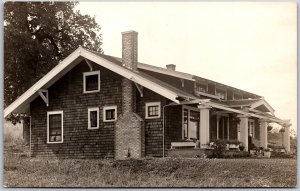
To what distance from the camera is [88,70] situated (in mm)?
29266

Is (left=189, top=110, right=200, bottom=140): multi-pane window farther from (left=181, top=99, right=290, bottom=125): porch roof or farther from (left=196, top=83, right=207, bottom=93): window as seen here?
(left=196, top=83, right=207, bottom=93): window

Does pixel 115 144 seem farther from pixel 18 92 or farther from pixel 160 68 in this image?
pixel 18 92

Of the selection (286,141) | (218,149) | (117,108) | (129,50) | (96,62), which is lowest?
(218,149)

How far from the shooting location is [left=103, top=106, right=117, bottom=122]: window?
94.1ft

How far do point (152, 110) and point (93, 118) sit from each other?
311 cm

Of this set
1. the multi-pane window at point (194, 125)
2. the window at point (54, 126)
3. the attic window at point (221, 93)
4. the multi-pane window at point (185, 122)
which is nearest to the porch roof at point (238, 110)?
the multi-pane window at point (194, 125)

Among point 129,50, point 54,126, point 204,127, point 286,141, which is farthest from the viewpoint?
point 286,141

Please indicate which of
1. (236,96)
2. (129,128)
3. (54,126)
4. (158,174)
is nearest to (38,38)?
(54,126)

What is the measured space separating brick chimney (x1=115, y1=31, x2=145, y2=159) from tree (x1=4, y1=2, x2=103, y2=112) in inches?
276

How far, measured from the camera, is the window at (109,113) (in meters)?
28.7

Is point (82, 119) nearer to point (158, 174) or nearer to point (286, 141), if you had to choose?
point (158, 174)

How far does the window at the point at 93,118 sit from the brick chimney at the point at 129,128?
123 centimetres

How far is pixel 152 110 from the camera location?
28.0 meters

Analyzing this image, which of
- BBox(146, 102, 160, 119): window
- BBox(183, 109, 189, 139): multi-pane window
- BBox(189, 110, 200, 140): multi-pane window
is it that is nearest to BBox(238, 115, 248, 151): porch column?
BBox(189, 110, 200, 140): multi-pane window
